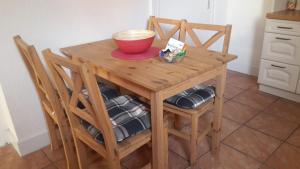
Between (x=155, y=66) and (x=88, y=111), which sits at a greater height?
(x=155, y=66)

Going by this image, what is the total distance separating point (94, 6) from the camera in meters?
2.12

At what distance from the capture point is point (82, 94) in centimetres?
131

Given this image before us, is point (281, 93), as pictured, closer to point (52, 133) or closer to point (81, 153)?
point (81, 153)

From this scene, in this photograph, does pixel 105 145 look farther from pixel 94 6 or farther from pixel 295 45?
pixel 295 45

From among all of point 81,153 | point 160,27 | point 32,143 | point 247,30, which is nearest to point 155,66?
point 81,153

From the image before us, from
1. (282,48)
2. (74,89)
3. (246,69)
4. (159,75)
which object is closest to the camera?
(74,89)

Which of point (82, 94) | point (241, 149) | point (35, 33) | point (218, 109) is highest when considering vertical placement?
point (35, 33)

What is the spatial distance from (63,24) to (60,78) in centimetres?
77

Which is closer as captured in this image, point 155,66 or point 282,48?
point 155,66

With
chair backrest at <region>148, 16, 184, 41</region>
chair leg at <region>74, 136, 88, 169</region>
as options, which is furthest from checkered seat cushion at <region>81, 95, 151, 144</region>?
chair backrest at <region>148, 16, 184, 41</region>

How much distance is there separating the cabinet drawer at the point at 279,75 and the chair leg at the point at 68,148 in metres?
2.09

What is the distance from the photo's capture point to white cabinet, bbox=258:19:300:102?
8.04ft

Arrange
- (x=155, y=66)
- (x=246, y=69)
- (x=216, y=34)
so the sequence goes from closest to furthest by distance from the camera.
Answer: (x=155, y=66) < (x=216, y=34) < (x=246, y=69)

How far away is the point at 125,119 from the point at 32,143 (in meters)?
1.00
